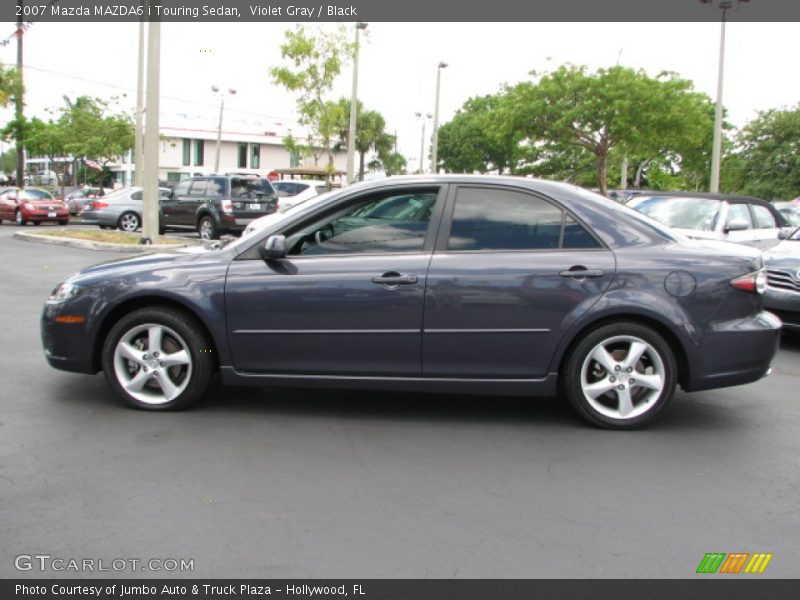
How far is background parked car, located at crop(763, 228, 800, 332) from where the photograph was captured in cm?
767

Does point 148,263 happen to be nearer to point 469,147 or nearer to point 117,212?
point 117,212

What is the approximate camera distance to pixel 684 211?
1110 cm

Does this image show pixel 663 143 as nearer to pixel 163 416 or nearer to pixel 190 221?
pixel 190 221

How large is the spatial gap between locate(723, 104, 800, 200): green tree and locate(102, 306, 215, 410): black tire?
42.5 m

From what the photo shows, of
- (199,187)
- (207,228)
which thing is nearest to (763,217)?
(207,228)

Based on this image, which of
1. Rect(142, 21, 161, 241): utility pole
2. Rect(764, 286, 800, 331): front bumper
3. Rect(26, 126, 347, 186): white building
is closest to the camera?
Rect(764, 286, 800, 331): front bumper

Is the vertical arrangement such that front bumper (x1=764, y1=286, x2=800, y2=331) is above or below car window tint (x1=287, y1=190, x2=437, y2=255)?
below

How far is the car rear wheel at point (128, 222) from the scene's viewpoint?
2230 cm

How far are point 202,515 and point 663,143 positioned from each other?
27674mm

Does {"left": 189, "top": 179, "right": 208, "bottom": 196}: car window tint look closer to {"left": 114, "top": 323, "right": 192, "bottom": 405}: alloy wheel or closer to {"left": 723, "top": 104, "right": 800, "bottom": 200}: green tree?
{"left": 114, "top": 323, "right": 192, "bottom": 405}: alloy wheel

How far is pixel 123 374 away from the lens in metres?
5.18

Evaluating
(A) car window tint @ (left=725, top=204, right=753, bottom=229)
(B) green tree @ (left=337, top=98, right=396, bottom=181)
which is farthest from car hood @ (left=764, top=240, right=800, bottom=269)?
(B) green tree @ (left=337, top=98, right=396, bottom=181)

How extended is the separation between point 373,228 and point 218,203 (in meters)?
14.7
